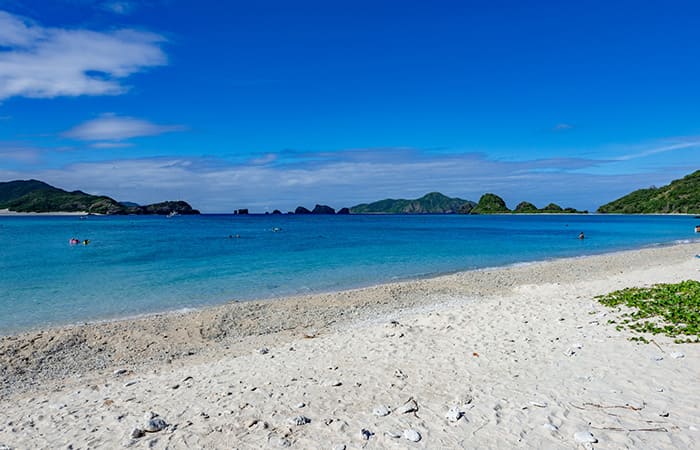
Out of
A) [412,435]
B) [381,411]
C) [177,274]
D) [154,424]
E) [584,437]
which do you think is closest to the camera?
[584,437]

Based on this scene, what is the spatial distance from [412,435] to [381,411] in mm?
828

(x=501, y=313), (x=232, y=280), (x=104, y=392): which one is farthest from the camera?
(x=232, y=280)

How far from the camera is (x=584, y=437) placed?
17.3 feet

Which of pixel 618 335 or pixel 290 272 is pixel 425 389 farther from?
pixel 290 272

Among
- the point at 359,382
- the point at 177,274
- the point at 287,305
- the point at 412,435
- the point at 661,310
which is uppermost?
the point at 661,310

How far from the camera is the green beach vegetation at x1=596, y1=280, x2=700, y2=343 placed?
9.16m

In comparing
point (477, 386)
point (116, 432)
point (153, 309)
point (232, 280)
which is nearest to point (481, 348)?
point (477, 386)

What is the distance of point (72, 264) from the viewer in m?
28.6

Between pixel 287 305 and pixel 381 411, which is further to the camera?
pixel 287 305

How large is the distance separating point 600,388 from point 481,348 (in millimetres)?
2711

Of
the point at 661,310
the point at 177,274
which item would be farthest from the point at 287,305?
the point at 661,310

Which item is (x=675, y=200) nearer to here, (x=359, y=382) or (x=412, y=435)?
(x=359, y=382)

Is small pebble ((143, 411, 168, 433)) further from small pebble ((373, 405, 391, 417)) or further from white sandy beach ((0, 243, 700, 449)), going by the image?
small pebble ((373, 405, 391, 417))

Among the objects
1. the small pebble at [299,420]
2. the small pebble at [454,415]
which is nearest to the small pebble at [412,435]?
the small pebble at [454,415]
